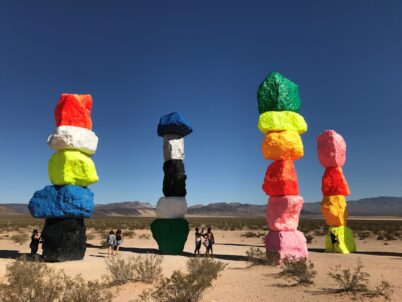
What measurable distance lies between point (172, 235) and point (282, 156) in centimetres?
679

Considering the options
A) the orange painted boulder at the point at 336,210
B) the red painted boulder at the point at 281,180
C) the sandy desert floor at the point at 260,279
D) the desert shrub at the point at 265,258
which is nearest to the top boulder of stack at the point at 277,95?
the red painted boulder at the point at 281,180

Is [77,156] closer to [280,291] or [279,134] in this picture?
[279,134]

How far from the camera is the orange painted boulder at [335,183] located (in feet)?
62.6

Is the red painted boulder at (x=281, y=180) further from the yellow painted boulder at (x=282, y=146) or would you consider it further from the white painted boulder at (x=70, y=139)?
the white painted boulder at (x=70, y=139)

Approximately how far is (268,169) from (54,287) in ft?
34.5

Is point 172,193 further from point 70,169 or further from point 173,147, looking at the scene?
point 70,169

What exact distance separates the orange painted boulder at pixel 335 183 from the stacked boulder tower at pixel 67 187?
1137 centimetres

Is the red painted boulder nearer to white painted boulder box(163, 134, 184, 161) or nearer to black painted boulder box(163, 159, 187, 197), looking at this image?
black painted boulder box(163, 159, 187, 197)

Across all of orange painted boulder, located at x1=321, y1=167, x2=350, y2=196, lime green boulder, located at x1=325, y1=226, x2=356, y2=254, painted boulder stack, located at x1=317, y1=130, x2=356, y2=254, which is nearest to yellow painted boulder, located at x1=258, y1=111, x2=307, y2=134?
painted boulder stack, located at x1=317, y1=130, x2=356, y2=254

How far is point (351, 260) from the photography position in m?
16.2

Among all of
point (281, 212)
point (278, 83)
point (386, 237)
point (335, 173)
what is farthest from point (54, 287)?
point (386, 237)

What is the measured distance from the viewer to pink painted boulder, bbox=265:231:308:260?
14.6 m

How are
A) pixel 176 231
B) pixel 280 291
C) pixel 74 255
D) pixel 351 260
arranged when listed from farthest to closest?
1. pixel 176 231
2. pixel 351 260
3. pixel 74 255
4. pixel 280 291

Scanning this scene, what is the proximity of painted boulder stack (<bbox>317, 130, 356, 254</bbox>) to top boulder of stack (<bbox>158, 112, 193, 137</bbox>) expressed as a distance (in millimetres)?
7138
